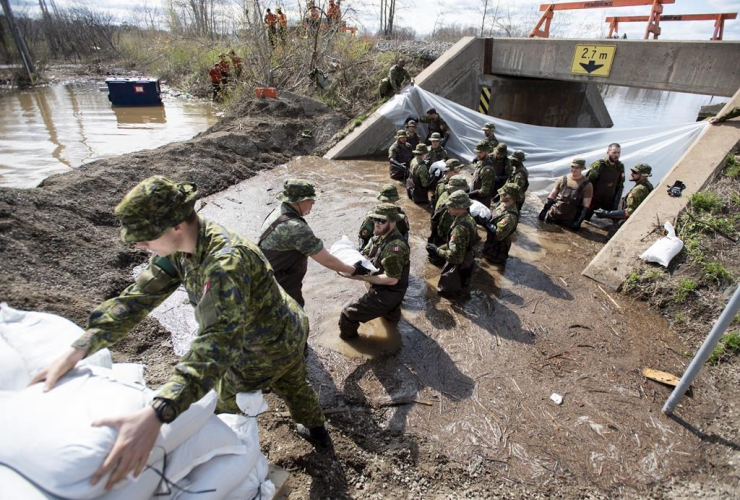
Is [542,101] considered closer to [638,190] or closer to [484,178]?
[638,190]

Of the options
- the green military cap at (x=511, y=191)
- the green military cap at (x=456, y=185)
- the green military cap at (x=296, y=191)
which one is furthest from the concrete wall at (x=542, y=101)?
the green military cap at (x=296, y=191)

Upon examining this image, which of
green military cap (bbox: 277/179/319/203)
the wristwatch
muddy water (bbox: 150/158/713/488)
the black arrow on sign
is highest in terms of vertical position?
the black arrow on sign

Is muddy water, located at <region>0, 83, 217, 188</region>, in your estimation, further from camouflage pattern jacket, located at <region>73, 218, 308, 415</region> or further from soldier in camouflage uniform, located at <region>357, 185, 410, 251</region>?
camouflage pattern jacket, located at <region>73, 218, 308, 415</region>

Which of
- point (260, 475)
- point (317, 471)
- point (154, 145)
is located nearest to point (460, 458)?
point (317, 471)

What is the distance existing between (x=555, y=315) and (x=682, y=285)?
1415 mm

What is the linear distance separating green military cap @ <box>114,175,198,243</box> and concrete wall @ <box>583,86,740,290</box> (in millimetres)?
5002

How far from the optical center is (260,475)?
1885 mm

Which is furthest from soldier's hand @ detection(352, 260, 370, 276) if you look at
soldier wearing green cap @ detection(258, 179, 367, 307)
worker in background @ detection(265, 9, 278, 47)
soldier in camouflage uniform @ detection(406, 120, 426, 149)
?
worker in background @ detection(265, 9, 278, 47)

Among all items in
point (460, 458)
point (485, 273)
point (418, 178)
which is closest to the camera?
point (460, 458)

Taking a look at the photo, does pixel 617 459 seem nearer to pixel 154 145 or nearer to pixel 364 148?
pixel 364 148

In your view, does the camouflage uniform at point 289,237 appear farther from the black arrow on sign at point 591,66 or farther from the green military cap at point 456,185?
the black arrow on sign at point 591,66

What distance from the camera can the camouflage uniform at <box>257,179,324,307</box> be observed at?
9.53 feet

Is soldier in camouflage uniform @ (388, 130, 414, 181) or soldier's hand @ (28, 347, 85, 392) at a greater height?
soldier's hand @ (28, 347, 85, 392)

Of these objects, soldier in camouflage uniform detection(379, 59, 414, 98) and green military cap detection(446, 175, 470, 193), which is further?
soldier in camouflage uniform detection(379, 59, 414, 98)
